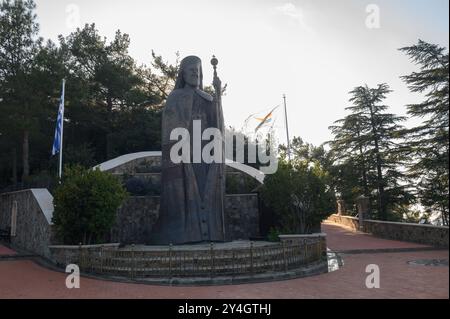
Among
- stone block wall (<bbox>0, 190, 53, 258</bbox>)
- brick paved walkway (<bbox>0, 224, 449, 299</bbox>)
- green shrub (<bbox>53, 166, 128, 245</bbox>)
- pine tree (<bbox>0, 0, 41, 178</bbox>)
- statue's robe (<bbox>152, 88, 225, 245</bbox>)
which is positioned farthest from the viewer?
pine tree (<bbox>0, 0, 41, 178</bbox>)

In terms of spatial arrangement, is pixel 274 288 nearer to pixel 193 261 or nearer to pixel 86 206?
pixel 193 261

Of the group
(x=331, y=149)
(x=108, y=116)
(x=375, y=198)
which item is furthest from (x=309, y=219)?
(x=108, y=116)

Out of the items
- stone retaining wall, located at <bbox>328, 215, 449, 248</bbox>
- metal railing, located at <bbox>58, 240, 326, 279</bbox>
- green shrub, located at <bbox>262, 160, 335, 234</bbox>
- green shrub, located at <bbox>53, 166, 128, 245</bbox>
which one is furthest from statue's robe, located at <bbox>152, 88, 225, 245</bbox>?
stone retaining wall, located at <bbox>328, 215, 449, 248</bbox>

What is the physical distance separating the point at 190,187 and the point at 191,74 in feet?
14.0

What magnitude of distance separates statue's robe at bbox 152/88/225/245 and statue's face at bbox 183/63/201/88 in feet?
1.04

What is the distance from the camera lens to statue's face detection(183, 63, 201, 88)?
14289 mm

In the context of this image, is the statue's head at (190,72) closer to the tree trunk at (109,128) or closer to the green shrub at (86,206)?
the green shrub at (86,206)

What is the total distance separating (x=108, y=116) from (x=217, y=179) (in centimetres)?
2100

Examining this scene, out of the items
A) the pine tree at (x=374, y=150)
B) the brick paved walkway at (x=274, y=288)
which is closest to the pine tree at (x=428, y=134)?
the pine tree at (x=374, y=150)

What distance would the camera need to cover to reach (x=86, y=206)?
42.4 ft

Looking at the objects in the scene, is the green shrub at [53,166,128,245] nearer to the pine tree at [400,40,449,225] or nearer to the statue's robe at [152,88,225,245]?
the statue's robe at [152,88,225,245]
